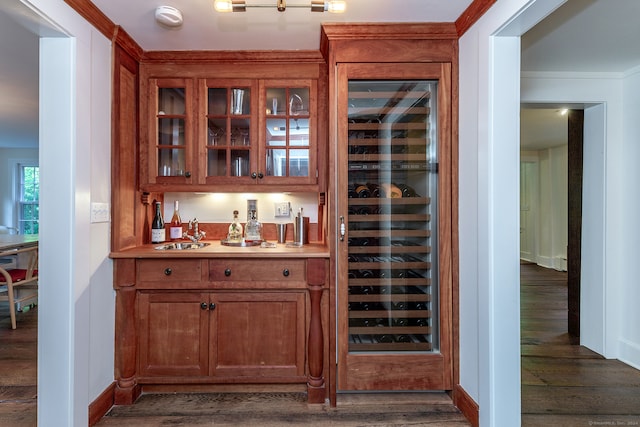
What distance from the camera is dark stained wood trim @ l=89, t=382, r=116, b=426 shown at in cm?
175

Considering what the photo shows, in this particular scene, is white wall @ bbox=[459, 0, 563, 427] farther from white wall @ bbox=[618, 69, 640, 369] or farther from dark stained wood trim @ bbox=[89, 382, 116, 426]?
dark stained wood trim @ bbox=[89, 382, 116, 426]

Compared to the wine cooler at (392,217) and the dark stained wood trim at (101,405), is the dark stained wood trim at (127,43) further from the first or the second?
the dark stained wood trim at (101,405)

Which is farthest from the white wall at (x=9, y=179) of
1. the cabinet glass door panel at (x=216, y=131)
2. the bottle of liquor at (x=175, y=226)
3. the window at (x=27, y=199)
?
the cabinet glass door panel at (x=216, y=131)

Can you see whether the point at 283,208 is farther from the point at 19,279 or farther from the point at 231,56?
the point at 19,279

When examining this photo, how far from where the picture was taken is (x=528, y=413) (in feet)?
6.16

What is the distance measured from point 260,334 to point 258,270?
405mm

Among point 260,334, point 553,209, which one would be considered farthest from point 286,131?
point 553,209

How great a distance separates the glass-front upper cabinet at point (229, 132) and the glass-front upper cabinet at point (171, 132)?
0.13m

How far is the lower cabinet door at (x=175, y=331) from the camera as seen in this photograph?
1.99 metres

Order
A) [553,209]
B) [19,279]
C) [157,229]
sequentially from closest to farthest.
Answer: [157,229]
[19,279]
[553,209]

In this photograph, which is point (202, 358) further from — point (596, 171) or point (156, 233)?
point (596, 171)

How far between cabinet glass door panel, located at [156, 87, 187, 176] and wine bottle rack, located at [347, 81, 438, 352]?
1.21m

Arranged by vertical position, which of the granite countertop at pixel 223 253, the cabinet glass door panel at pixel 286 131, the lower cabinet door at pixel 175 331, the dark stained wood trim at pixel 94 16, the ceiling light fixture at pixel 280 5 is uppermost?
the dark stained wood trim at pixel 94 16

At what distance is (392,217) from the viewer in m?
2.07
